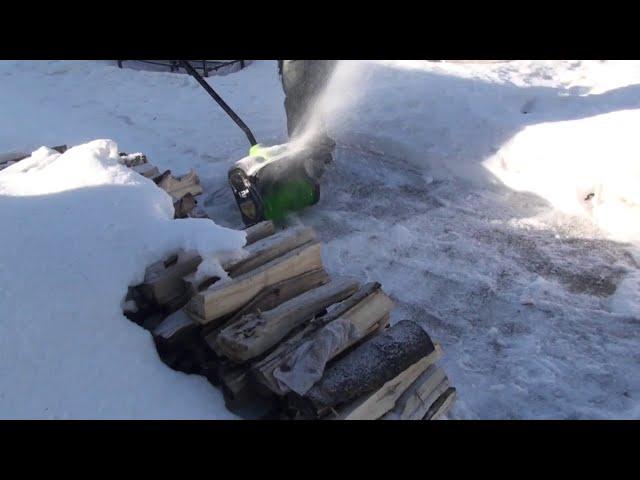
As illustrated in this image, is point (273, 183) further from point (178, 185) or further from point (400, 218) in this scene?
→ point (400, 218)

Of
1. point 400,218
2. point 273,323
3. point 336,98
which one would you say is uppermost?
point 273,323

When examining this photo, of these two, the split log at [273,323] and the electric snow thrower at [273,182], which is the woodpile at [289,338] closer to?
the split log at [273,323]

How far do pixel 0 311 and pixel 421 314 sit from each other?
104 inches

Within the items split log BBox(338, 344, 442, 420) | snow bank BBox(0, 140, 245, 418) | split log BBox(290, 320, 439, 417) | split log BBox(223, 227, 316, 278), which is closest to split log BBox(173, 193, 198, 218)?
snow bank BBox(0, 140, 245, 418)

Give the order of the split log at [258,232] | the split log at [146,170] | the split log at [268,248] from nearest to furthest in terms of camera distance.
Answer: the split log at [268,248] < the split log at [258,232] < the split log at [146,170]

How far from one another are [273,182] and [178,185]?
34.4 inches

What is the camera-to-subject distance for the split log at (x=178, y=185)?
452cm

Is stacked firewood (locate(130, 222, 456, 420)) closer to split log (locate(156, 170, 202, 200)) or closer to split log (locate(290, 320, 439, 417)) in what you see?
split log (locate(290, 320, 439, 417))

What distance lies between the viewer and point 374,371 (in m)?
2.27

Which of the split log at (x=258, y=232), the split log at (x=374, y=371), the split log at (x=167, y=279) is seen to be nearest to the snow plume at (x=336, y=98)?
the split log at (x=258, y=232)

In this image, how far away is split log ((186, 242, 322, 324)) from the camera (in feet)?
8.04

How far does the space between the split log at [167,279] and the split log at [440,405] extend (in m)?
1.39

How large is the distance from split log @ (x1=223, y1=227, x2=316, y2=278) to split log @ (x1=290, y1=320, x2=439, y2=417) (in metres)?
0.75

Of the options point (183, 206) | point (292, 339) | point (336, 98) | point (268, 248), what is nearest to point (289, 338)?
point (292, 339)
